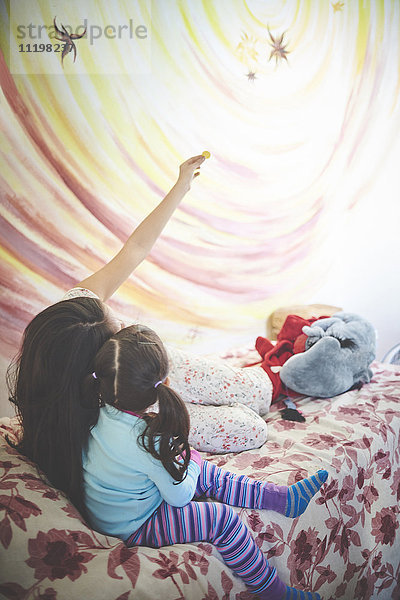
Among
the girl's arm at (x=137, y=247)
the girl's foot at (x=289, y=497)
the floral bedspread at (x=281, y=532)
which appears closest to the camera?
the floral bedspread at (x=281, y=532)

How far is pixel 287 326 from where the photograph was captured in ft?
6.95

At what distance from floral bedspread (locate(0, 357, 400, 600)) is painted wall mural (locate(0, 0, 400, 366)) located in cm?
96

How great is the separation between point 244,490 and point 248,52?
7.62 feet

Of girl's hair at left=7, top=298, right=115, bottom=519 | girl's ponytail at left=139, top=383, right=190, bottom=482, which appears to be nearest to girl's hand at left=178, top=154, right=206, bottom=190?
girl's hair at left=7, top=298, right=115, bottom=519

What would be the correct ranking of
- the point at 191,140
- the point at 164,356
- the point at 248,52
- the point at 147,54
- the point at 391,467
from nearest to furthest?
the point at 164,356 → the point at 391,467 → the point at 147,54 → the point at 191,140 → the point at 248,52

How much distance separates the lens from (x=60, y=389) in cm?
113

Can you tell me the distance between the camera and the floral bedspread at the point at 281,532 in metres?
0.96

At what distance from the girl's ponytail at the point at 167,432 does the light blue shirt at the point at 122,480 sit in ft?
0.06

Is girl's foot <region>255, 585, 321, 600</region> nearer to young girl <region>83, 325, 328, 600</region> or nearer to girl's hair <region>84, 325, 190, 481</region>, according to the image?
young girl <region>83, 325, 328, 600</region>

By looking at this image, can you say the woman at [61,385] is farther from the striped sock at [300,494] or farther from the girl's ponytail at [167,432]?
the striped sock at [300,494]

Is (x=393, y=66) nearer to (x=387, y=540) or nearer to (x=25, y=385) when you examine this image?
(x=387, y=540)

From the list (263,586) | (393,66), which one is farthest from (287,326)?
(393,66)

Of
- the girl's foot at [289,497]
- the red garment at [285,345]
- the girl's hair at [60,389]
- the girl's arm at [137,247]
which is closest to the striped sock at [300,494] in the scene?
the girl's foot at [289,497]

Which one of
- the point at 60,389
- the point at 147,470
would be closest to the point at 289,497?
the point at 147,470
